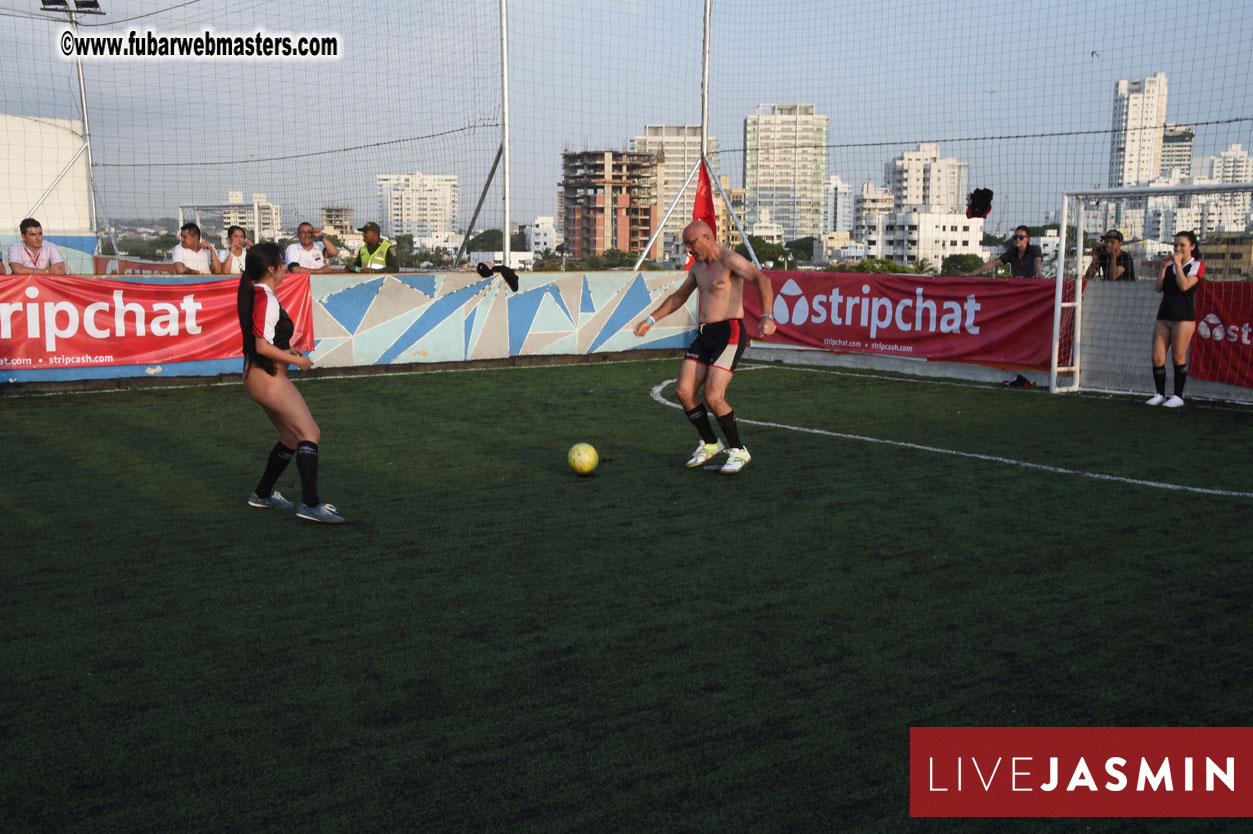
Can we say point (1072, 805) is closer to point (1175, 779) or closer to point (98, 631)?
point (1175, 779)

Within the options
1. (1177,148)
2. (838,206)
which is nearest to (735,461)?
(1177,148)

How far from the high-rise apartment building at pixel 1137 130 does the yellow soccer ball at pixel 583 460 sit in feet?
30.6

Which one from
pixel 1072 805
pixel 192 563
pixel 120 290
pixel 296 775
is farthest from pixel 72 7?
pixel 1072 805

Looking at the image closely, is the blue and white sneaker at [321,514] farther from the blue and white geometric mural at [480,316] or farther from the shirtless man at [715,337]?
the blue and white geometric mural at [480,316]

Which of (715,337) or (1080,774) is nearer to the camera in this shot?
(1080,774)

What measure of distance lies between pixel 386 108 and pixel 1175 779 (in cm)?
1621

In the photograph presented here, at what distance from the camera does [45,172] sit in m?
22.5

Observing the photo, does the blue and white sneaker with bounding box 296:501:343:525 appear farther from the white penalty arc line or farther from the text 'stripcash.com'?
the text 'stripcash.com'

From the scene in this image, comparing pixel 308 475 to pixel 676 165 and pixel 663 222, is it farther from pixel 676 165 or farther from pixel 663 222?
pixel 676 165

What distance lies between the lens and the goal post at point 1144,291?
1277 cm

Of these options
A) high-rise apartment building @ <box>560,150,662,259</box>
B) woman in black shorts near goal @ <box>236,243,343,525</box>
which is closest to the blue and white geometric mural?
high-rise apartment building @ <box>560,150,662,259</box>

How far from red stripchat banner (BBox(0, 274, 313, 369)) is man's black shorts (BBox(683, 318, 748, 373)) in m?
6.78

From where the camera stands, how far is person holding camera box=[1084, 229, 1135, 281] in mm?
13945

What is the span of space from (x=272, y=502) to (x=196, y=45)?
46.3 feet
